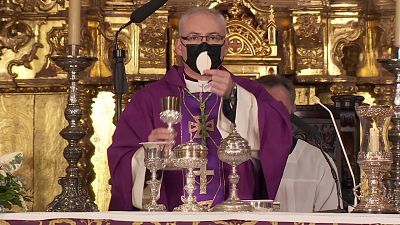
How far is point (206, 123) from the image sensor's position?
250 inches

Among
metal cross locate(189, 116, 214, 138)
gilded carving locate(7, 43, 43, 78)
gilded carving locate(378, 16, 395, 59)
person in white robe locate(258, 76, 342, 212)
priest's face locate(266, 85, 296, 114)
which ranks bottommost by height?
person in white robe locate(258, 76, 342, 212)

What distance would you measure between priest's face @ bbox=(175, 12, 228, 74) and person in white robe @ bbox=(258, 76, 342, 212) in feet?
4.13

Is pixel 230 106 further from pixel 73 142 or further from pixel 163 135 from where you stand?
pixel 73 142

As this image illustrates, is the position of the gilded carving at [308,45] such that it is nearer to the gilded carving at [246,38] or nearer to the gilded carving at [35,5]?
the gilded carving at [246,38]

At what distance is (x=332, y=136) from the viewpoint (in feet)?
27.2

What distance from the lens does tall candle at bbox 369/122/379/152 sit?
201 inches

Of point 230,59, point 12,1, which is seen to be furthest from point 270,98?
point 12,1

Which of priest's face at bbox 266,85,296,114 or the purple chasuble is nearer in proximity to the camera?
the purple chasuble

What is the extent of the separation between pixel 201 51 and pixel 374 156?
113 cm

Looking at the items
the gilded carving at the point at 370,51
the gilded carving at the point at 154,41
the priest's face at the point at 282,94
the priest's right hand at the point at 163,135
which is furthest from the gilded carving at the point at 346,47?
the priest's right hand at the point at 163,135

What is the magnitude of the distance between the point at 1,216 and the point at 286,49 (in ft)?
18.0

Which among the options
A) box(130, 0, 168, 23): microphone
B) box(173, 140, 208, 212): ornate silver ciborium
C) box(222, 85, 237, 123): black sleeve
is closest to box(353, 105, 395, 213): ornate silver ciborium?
box(173, 140, 208, 212): ornate silver ciborium

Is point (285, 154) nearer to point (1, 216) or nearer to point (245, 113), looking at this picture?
point (245, 113)

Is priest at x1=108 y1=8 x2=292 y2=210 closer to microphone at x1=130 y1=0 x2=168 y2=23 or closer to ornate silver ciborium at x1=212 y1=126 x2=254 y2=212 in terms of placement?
microphone at x1=130 y1=0 x2=168 y2=23
